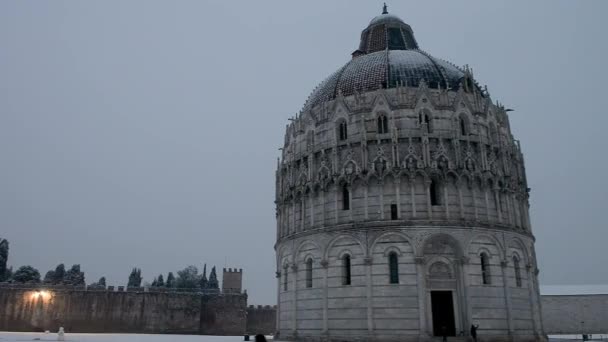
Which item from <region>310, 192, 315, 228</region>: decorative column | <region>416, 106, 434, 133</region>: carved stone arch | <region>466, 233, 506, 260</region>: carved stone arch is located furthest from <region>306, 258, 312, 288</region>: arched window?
<region>416, 106, 434, 133</region>: carved stone arch

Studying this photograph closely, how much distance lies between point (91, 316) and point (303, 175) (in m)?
40.1

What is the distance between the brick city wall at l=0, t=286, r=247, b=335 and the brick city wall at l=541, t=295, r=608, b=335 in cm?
4082

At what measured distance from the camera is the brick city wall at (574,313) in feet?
198

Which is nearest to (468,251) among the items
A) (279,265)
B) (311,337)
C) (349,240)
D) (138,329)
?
(349,240)

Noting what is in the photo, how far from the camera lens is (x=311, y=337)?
34375 mm

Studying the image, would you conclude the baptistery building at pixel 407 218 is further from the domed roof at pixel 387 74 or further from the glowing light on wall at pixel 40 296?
the glowing light on wall at pixel 40 296

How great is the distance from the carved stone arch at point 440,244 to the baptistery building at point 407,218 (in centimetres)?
8

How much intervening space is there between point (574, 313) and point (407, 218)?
136 ft

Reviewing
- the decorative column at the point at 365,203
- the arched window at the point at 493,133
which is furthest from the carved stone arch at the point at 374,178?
the arched window at the point at 493,133

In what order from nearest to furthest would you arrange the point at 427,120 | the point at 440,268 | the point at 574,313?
the point at 440,268
the point at 427,120
the point at 574,313

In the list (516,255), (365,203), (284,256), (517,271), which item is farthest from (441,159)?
(284,256)

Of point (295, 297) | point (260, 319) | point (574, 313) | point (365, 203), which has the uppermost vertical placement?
point (365, 203)

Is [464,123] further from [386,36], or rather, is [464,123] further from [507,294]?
[386,36]

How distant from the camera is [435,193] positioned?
34375 mm
